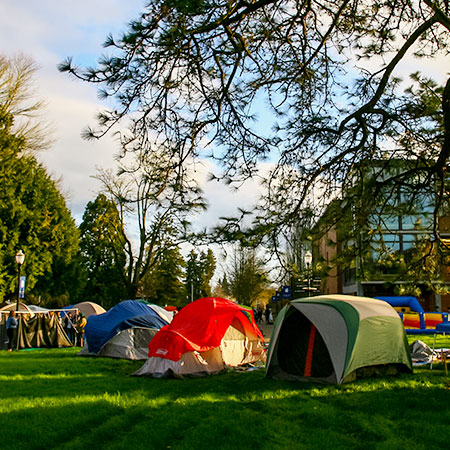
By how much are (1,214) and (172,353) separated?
2538 cm

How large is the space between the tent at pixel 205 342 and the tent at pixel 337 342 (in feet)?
6.79

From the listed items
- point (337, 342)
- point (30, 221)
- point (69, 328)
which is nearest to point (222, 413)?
point (337, 342)

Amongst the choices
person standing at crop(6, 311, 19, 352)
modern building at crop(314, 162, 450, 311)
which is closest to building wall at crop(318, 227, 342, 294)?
modern building at crop(314, 162, 450, 311)

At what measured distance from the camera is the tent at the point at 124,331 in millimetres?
18281

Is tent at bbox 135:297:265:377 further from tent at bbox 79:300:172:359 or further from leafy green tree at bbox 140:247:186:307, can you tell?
leafy green tree at bbox 140:247:186:307

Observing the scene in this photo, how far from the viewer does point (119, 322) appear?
1878 cm

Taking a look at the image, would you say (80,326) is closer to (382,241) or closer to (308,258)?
(308,258)

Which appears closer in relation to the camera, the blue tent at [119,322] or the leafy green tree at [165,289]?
the blue tent at [119,322]

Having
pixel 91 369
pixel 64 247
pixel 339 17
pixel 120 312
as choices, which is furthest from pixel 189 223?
pixel 64 247

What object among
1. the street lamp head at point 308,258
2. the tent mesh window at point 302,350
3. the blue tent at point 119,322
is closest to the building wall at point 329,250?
the street lamp head at point 308,258

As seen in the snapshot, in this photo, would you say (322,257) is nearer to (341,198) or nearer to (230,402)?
(341,198)

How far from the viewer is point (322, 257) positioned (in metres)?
7.97

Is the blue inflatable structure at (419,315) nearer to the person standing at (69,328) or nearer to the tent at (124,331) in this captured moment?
the tent at (124,331)

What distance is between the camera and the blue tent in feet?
61.6
